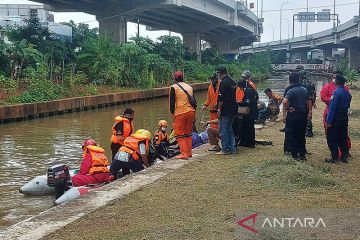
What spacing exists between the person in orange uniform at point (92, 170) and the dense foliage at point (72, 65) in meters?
13.9

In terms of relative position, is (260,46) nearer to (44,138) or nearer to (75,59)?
(75,59)

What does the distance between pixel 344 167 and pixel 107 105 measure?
19.7m

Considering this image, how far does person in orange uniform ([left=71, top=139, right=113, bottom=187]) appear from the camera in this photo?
27.6 feet

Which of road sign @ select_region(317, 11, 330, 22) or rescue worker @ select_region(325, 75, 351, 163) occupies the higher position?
road sign @ select_region(317, 11, 330, 22)

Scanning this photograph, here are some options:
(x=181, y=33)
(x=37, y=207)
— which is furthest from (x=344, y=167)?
(x=181, y=33)

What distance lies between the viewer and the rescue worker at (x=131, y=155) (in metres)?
8.78

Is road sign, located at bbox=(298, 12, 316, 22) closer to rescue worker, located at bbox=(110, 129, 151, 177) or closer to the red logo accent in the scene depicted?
rescue worker, located at bbox=(110, 129, 151, 177)

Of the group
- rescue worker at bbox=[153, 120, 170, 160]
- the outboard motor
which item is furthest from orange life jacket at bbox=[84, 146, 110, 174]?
rescue worker at bbox=[153, 120, 170, 160]

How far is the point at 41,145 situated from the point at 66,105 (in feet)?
30.0

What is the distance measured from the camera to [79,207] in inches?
255

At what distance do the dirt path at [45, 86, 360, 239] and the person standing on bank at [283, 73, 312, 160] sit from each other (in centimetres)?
28

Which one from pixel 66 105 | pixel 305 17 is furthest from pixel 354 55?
pixel 66 105

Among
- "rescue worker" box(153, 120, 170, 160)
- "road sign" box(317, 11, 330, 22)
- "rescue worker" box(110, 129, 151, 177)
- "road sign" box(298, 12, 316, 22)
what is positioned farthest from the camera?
"road sign" box(298, 12, 316, 22)

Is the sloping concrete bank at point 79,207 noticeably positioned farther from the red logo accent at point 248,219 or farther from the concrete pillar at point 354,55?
the concrete pillar at point 354,55
